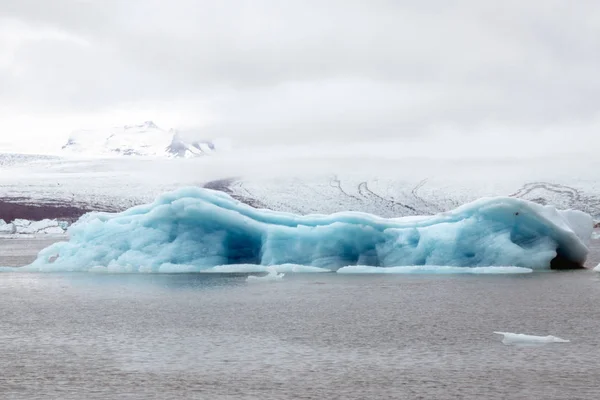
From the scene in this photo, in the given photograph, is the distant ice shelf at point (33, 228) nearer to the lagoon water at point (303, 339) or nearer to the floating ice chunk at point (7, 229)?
the floating ice chunk at point (7, 229)

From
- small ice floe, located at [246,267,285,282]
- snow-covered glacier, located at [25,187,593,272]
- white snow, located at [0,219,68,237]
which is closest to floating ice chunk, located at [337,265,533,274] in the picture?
snow-covered glacier, located at [25,187,593,272]

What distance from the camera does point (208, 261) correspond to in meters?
24.3

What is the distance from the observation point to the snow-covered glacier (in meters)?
22.5

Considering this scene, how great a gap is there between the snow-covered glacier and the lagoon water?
137cm

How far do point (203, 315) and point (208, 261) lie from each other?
8233 mm

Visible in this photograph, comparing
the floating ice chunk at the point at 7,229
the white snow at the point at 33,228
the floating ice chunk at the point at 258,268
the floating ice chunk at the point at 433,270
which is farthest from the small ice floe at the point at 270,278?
the floating ice chunk at the point at 7,229

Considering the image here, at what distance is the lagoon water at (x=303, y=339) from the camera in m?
10.1

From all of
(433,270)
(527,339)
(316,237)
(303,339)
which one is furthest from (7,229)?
(527,339)

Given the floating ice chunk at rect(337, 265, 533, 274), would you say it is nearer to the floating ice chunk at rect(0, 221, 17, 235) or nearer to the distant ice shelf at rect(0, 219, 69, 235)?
the distant ice shelf at rect(0, 219, 69, 235)

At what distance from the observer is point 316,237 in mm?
23672

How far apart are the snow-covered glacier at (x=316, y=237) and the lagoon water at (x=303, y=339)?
54.1 inches

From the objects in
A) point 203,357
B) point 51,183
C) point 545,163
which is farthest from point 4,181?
point 203,357

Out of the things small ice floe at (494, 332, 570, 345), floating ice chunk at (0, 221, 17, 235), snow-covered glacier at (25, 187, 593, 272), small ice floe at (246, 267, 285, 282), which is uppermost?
A: snow-covered glacier at (25, 187, 593, 272)

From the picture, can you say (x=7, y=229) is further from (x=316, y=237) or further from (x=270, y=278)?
(x=270, y=278)
